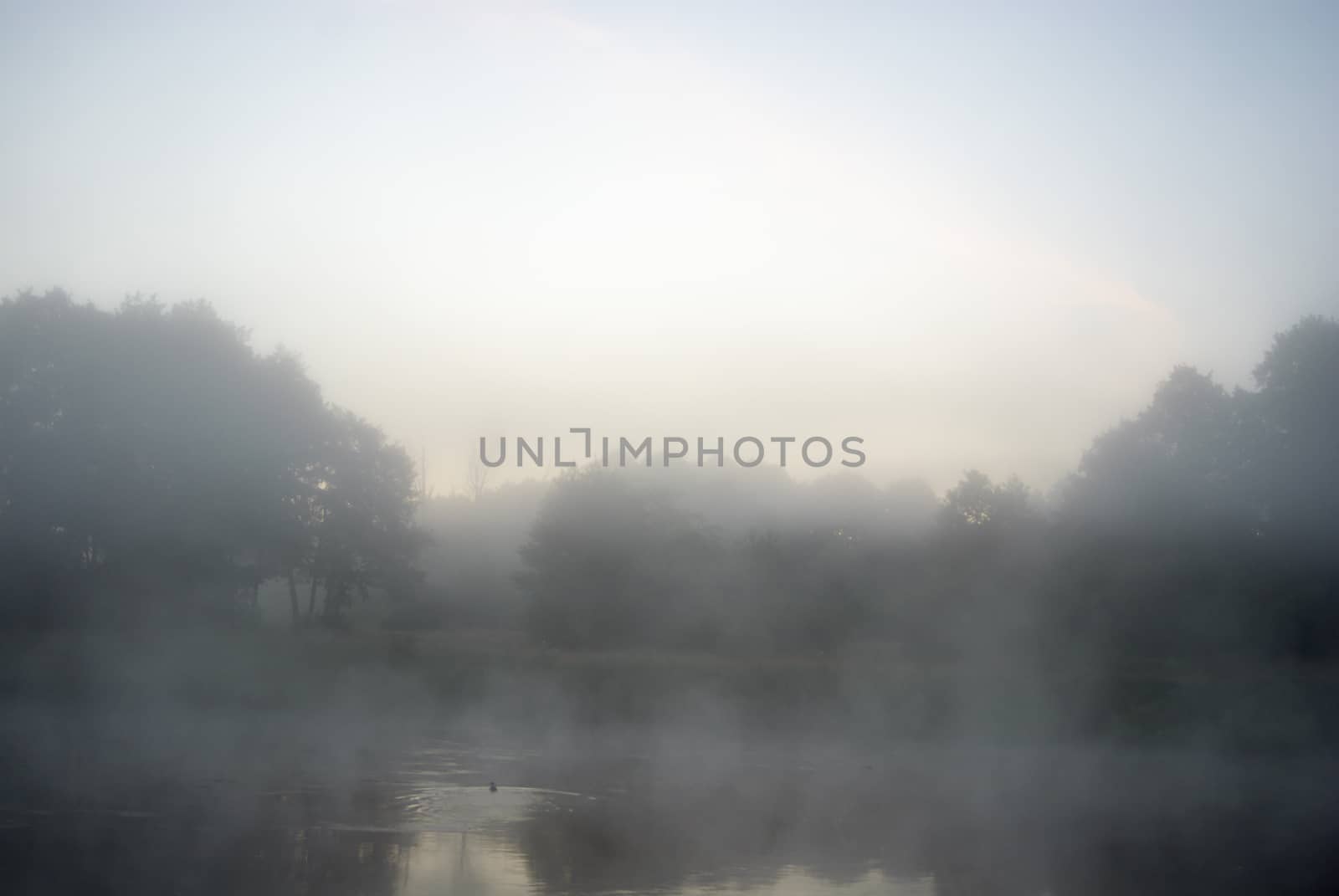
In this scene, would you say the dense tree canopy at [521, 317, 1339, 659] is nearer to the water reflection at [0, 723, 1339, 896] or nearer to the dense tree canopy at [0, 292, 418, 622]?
the dense tree canopy at [0, 292, 418, 622]

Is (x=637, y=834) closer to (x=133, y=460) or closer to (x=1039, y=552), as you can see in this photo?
(x=133, y=460)

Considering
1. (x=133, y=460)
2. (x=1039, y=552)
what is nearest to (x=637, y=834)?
(x=133, y=460)

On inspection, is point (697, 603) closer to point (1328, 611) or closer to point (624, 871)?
point (1328, 611)

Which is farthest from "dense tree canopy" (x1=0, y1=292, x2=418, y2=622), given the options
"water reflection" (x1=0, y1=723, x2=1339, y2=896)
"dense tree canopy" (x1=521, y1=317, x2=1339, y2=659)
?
"water reflection" (x1=0, y1=723, x2=1339, y2=896)

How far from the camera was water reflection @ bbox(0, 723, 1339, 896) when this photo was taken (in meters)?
8.86

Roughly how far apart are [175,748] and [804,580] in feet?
76.0

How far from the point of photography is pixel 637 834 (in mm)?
11031

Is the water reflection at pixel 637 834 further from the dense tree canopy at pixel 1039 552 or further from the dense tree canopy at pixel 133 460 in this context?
the dense tree canopy at pixel 133 460

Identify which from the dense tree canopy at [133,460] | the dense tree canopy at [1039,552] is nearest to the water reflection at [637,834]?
the dense tree canopy at [1039,552]

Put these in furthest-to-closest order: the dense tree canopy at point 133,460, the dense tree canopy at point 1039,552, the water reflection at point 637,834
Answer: the dense tree canopy at point 1039,552
the dense tree canopy at point 133,460
the water reflection at point 637,834

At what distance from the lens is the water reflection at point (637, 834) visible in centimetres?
886

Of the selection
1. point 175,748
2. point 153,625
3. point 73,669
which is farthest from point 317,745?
point 153,625

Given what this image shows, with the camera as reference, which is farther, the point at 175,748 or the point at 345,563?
the point at 345,563

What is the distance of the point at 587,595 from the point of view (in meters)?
36.7
